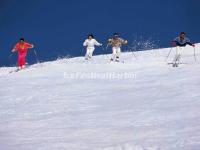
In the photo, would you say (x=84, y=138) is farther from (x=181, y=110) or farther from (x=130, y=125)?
(x=181, y=110)

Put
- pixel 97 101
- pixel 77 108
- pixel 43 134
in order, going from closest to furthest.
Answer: pixel 43 134
pixel 77 108
pixel 97 101

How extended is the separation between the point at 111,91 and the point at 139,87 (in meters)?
0.98

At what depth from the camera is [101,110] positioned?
10.8 meters

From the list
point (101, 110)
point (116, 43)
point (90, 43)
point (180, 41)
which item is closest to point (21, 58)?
point (90, 43)

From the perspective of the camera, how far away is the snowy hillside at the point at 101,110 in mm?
7871

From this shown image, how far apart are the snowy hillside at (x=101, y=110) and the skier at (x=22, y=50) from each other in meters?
3.44

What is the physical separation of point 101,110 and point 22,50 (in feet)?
37.5

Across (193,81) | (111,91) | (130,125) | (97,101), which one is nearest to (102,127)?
(130,125)

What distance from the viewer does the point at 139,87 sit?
14070 mm

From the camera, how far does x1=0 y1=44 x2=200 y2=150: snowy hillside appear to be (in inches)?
310

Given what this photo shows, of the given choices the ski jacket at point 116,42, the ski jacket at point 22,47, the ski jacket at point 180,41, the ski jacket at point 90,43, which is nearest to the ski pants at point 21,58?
the ski jacket at point 22,47

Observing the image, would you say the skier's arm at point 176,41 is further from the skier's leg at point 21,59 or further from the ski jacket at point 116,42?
the skier's leg at point 21,59

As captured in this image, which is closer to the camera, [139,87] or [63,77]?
[139,87]

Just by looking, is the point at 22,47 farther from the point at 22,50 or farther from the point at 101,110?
the point at 101,110
